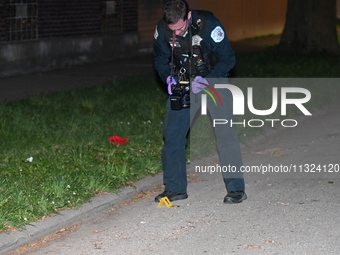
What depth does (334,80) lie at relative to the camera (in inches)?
621

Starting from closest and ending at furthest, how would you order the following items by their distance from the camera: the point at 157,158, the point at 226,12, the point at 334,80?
the point at 157,158 → the point at 334,80 → the point at 226,12

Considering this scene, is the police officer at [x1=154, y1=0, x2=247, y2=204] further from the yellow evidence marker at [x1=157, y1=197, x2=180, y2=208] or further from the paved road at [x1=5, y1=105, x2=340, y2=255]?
the paved road at [x1=5, y1=105, x2=340, y2=255]

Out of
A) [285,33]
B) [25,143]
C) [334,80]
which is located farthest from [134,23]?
[25,143]

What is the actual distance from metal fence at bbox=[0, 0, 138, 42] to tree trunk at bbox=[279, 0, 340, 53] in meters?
4.18

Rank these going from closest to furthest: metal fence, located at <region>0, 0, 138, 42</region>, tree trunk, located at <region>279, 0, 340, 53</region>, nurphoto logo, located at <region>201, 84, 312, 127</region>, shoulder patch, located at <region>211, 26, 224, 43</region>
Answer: shoulder patch, located at <region>211, 26, 224, 43</region>
nurphoto logo, located at <region>201, 84, 312, 127</region>
metal fence, located at <region>0, 0, 138, 42</region>
tree trunk, located at <region>279, 0, 340, 53</region>

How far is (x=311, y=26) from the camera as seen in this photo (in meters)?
21.9

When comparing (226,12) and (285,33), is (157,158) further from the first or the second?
(226,12)

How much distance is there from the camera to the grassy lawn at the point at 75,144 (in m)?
7.21

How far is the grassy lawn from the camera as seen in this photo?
7207mm

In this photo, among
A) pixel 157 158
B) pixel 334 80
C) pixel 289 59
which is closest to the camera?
pixel 157 158

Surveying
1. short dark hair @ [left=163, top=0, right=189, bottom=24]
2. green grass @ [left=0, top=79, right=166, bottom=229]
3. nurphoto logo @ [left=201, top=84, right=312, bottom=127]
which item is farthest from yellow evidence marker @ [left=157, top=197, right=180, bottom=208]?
nurphoto logo @ [left=201, top=84, right=312, bottom=127]

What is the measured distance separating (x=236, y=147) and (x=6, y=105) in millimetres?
5783

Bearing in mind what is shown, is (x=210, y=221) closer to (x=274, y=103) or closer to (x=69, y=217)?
(x=69, y=217)

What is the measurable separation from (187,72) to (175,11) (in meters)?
0.60
